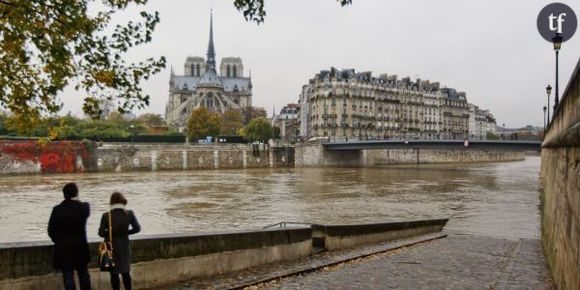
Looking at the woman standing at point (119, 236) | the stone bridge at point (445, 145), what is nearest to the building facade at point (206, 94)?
the stone bridge at point (445, 145)

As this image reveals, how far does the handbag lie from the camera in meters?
7.73

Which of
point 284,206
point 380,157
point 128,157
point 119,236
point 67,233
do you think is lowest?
point 284,206

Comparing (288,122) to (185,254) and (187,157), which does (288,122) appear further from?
(185,254)

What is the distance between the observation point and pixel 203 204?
35.8 metres

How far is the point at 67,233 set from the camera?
7.42 meters

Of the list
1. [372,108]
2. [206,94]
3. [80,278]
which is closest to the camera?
[80,278]

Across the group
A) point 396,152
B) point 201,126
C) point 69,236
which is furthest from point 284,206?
point 396,152

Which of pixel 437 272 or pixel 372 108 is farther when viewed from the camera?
pixel 372 108

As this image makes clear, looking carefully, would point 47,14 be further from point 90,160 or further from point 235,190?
point 90,160

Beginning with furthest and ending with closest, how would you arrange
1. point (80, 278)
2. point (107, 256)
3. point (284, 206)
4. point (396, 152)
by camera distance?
1. point (396, 152)
2. point (284, 206)
3. point (107, 256)
4. point (80, 278)

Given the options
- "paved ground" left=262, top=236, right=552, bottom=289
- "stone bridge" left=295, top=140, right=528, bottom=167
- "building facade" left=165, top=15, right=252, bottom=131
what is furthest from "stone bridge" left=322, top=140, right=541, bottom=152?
"building facade" left=165, top=15, right=252, bottom=131

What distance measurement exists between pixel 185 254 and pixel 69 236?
97.9 inches

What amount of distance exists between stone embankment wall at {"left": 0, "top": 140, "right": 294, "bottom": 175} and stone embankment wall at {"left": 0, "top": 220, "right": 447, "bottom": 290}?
59844mm

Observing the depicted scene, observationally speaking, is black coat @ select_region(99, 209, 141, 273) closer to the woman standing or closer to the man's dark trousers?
the woman standing
